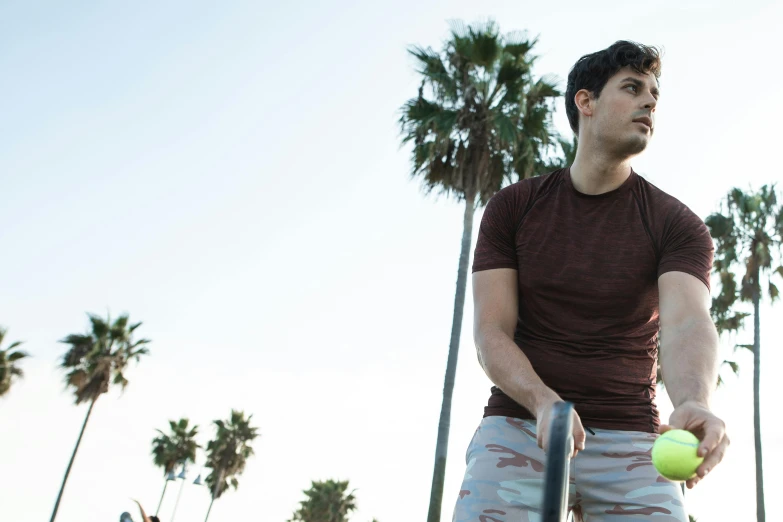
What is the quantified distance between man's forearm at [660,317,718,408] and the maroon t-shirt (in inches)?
7.6

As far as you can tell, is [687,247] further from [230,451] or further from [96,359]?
[230,451]

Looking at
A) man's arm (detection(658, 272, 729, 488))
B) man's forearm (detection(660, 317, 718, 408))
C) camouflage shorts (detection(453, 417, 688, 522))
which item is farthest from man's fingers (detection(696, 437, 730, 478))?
camouflage shorts (detection(453, 417, 688, 522))

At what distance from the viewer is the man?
2.50 meters

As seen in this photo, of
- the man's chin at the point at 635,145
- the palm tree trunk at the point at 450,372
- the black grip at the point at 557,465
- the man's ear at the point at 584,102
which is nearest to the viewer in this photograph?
the black grip at the point at 557,465

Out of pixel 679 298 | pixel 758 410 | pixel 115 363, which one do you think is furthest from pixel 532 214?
pixel 115 363

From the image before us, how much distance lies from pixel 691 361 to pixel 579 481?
583mm

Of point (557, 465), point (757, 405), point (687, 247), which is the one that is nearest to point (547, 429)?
point (557, 465)

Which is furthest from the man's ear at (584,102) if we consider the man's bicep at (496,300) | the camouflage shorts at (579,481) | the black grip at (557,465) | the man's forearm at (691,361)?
the black grip at (557,465)

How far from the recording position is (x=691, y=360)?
7.82 ft

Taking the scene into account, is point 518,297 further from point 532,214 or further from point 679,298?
point 679,298

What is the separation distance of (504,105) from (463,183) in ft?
6.79

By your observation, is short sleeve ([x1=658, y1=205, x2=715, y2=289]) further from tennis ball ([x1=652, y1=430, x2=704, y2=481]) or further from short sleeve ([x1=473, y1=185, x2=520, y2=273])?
tennis ball ([x1=652, y1=430, x2=704, y2=481])

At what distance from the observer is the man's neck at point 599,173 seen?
2934 millimetres

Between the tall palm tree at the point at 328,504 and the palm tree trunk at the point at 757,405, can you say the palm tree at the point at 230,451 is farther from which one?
the palm tree trunk at the point at 757,405
